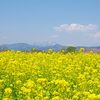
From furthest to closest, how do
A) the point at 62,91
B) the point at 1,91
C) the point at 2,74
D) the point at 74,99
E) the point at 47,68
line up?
the point at 47,68 < the point at 2,74 < the point at 1,91 < the point at 62,91 < the point at 74,99

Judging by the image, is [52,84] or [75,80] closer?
[52,84]

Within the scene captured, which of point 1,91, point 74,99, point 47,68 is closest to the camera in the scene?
point 74,99

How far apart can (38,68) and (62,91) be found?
374 centimetres

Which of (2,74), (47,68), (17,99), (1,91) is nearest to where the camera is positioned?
(17,99)

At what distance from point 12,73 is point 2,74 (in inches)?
33.8

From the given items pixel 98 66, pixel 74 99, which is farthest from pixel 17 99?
pixel 98 66

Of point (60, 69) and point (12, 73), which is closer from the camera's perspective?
point (12, 73)

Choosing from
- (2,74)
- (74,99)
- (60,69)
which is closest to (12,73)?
(2,74)

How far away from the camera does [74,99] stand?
7254mm

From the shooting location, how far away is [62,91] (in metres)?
7.93

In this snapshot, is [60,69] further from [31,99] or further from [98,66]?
[31,99]

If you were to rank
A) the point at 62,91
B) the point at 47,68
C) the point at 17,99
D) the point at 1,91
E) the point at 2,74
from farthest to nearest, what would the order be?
the point at 47,68, the point at 2,74, the point at 1,91, the point at 17,99, the point at 62,91

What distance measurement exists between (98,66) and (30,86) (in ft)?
17.2

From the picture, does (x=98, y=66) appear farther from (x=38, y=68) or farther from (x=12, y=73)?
(x=12, y=73)
